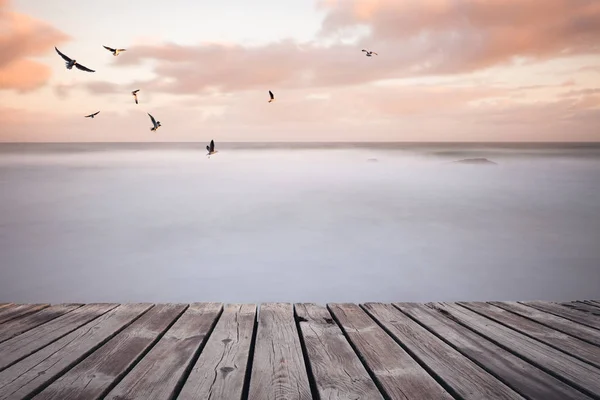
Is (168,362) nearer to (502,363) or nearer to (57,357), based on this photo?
(57,357)

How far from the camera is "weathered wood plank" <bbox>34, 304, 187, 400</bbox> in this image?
1.74 meters

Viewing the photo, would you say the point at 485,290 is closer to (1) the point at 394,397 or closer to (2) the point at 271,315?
(2) the point at 271,315

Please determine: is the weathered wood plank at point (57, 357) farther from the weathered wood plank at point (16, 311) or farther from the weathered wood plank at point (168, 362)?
the weathered wood plank at point (16, 311)

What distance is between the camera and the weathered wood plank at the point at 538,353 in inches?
76.3

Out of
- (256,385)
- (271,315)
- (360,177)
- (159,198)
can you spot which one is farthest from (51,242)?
(360,177)

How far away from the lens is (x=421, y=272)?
7.70 metres

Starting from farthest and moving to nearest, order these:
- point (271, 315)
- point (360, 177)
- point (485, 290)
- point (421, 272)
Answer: point (360, 177) < point (421, 272) < point (485, 290) < point (271, 315)

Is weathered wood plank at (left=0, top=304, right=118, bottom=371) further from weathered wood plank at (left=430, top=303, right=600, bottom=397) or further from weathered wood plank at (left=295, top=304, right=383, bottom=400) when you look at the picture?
weathered wood plank at (left=430, top=303, right=600, bottom=397)

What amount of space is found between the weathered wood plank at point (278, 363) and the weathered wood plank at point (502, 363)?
813 mm

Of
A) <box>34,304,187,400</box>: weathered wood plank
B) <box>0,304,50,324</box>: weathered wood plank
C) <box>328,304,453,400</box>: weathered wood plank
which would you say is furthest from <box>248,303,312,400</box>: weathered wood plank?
<box>0,304,50,324</box>: weathered wood plank

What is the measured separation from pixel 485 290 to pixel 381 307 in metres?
4.66

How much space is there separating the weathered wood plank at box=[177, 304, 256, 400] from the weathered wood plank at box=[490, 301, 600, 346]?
1774 millimetres

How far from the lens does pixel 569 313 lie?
10.0 feet

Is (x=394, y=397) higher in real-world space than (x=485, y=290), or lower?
higher
